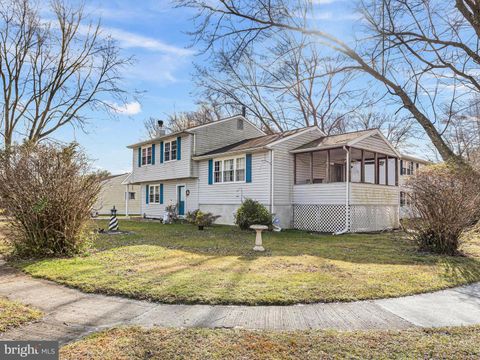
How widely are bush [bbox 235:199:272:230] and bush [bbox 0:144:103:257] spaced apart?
7.81m

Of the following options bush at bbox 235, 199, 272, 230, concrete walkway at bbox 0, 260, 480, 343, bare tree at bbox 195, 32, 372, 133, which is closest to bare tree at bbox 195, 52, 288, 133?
bare tree at bbox 195, 32, 372, 133

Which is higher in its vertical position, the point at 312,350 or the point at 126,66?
the point at 126,66

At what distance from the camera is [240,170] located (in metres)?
17.2

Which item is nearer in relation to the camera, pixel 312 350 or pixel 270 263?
pixel 312 350

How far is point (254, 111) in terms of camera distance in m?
31.7

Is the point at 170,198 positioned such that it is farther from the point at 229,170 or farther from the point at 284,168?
the point at 284,168

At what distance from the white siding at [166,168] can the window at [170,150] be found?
266 millimetres

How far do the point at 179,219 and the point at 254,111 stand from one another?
15162 mm

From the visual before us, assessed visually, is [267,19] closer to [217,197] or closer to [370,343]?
[217,197]

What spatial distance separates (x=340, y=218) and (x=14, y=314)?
12.9 metres

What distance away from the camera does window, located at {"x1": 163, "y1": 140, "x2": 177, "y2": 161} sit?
20.8 metres

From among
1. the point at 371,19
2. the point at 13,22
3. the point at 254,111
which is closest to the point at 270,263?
the point at 371,19

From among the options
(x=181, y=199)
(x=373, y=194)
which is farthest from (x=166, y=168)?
(x=373, y=194)

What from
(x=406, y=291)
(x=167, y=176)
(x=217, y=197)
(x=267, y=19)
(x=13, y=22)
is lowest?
(x=406, y=291)
